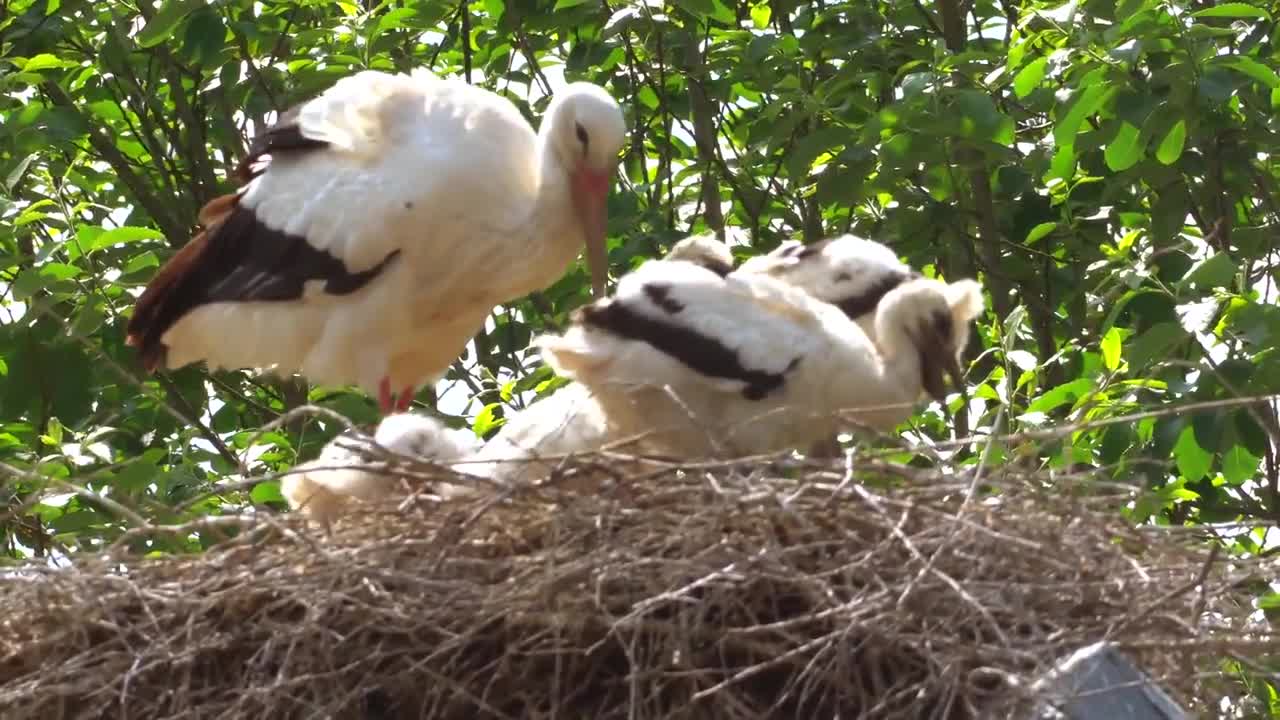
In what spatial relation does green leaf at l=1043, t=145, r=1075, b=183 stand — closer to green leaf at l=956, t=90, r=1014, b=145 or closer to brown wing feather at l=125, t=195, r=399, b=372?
green leaf at l=956, t=90, r=1014, b=145

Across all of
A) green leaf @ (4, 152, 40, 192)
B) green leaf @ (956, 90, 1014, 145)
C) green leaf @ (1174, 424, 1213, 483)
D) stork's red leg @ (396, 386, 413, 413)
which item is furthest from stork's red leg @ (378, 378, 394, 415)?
green leaf @ (1174, 424, 1213, 483)

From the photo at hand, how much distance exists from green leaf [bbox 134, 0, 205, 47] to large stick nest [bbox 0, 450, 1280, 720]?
12.1 ft

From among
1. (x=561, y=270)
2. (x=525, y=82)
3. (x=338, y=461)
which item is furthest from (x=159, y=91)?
(x=338, y=461)

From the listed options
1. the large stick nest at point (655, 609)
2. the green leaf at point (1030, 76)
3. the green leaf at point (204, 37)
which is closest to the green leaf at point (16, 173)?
the green leaf at point (204, 37)

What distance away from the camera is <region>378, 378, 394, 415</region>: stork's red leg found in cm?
704

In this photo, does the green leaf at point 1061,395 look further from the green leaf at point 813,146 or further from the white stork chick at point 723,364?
the green leaf at point 813,146

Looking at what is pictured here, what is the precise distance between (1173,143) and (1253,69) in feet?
1.21

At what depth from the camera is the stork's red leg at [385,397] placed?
7039 millimetres

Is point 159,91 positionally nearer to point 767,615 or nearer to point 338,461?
point 338,461

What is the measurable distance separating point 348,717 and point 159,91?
630 cm

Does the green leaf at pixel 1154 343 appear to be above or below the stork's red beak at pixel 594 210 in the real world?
below

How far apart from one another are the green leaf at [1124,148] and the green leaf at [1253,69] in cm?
34

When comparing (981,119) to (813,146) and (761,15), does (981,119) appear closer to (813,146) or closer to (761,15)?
(813,146)

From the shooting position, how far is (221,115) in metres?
10.3
